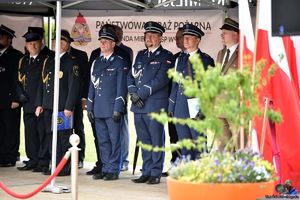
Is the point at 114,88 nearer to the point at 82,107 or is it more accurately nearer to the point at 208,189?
the point at 82,107

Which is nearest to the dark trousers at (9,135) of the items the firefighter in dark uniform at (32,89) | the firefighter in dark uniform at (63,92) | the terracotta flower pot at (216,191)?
the firefighter in dark uniform at (32,89)

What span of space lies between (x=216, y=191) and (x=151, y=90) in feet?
18.2

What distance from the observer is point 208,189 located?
19.1 ft

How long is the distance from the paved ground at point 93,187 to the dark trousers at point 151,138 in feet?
0.74

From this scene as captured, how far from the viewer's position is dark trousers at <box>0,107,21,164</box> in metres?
13.5

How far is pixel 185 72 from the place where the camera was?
1112 centimetres

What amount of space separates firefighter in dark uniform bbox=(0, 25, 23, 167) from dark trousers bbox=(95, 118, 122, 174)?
1.93 metres

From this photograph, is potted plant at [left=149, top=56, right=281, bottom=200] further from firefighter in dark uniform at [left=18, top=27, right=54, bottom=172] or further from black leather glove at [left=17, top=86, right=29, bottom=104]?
black leather glove at [left=17, top=86, right=29, bottom=104]

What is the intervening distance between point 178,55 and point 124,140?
1555 mm

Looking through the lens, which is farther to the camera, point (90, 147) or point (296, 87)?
point (90, 147)

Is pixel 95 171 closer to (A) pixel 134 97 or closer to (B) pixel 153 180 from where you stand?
(B) pixel 153 180

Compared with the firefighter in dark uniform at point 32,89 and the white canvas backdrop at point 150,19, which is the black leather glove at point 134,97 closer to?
the white canvas backdrop at point 150,19

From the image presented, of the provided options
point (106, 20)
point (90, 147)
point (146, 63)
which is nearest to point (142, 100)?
point (146, 63)

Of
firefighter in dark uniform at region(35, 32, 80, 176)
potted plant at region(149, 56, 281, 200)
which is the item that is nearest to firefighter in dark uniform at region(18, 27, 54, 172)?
firefighter in dark uniform at region(35, 32, 80, 176)
